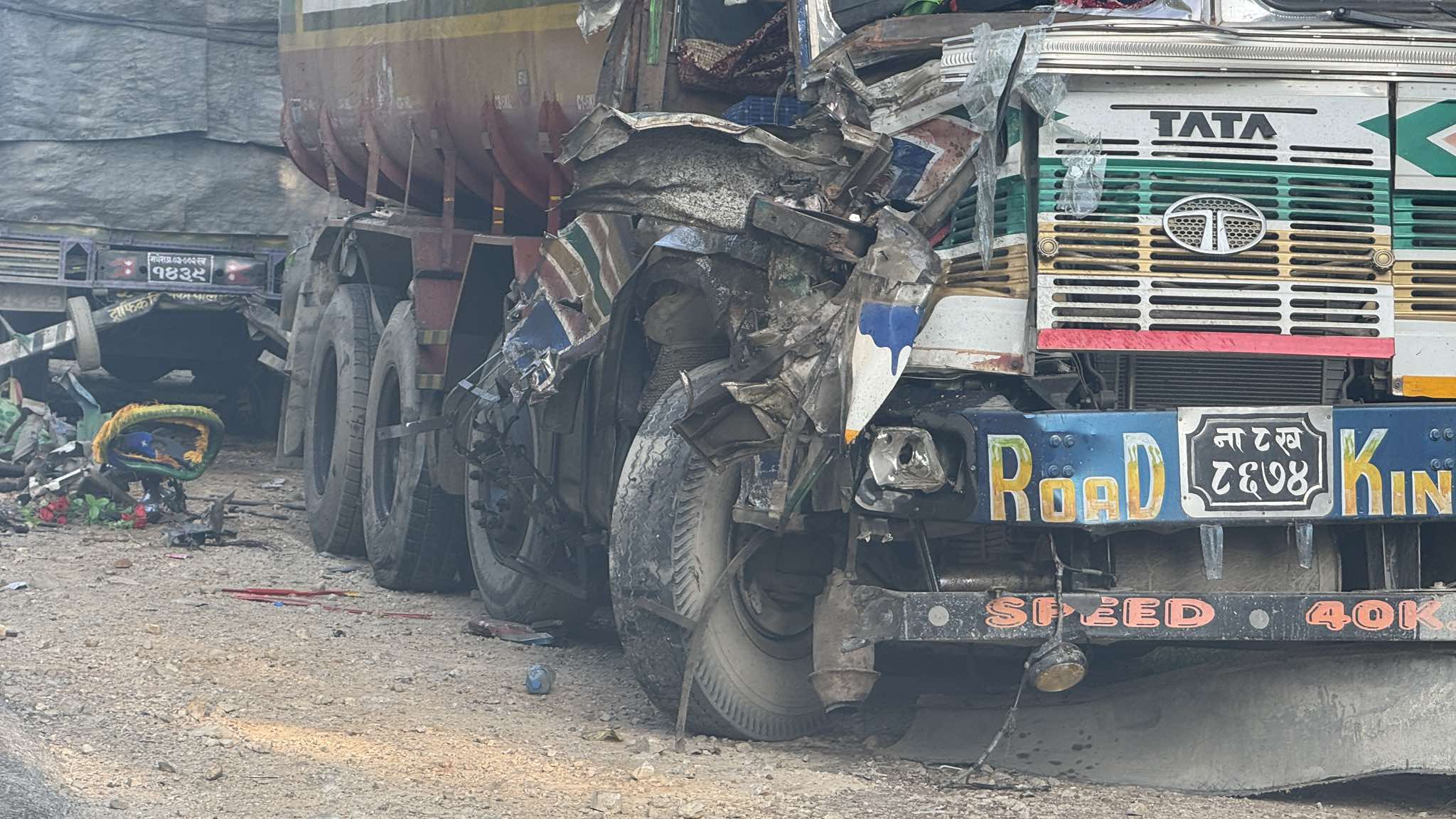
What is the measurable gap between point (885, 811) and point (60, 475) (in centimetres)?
722

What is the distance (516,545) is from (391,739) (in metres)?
2.46

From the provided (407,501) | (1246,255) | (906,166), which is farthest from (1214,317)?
(407,501)

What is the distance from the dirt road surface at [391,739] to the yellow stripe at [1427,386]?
1103 mm

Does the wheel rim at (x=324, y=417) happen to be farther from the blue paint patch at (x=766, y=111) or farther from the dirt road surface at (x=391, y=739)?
the blue paint patch at (x=766, y=111)

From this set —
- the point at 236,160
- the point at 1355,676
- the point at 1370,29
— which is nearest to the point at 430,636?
the point at 1355,676

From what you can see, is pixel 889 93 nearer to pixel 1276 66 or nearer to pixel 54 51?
pixel 1276 66

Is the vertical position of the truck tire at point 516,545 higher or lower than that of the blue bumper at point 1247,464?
lower

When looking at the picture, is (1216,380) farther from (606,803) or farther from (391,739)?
(391,739)

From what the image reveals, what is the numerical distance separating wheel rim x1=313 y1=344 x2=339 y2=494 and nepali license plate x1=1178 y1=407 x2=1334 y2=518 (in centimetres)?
665

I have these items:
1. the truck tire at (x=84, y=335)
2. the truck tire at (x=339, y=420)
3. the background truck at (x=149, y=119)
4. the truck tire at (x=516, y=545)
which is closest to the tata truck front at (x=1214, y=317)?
the truck tire at (x=516, y=545)

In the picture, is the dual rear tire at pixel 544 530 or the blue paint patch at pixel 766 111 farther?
the blue paint patch at pixel 766 111

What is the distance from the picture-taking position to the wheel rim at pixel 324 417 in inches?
410

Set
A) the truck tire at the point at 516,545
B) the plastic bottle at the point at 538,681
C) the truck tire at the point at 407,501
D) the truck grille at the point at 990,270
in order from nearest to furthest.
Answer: the truck grille at the point at 990,270 < the plastic bottle at the point at 538,681 < the truck tire at the point at 516,545 < the truck tire at the point at 407,501

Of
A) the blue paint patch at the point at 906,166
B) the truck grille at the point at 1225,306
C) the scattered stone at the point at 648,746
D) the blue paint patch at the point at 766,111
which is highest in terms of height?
the blue paint patch at the point at 766,111
